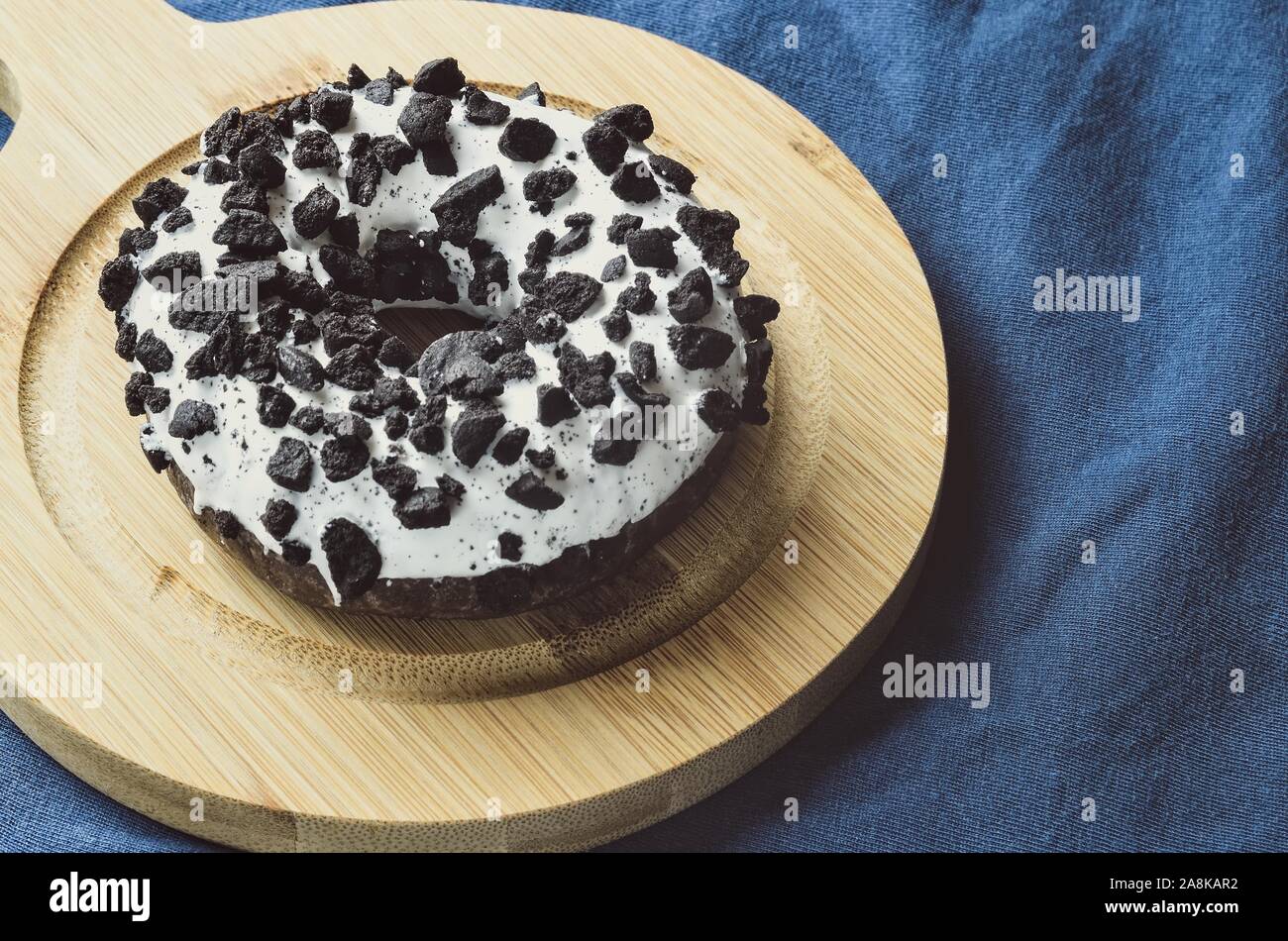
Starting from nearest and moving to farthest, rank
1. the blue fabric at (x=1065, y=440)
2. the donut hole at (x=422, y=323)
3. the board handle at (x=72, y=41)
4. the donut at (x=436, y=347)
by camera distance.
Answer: the donut at (x=436, y=347)
the blue fabric at (x=1065, y=440)
the donut hole at (x=422, y=323)
the board handle at (x=72, y=41)

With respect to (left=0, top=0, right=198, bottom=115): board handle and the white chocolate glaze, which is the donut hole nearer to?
the white chocolate glaze

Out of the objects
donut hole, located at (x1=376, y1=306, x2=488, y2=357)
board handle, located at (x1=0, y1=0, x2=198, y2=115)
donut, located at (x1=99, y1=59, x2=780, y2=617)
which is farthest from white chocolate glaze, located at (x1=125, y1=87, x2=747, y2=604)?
board handle, located at (x1=0, y1=0, x2=198, y2=115)

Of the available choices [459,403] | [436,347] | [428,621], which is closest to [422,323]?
[436,347]

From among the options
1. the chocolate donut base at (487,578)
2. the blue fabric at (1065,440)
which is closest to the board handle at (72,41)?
the blue fabric at (1065,440)

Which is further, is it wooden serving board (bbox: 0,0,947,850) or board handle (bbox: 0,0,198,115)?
board handle (bbox: 0,0,198,115)

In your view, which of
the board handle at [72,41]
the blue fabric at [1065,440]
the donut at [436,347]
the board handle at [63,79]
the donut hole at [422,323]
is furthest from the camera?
the board handle at [72,41]

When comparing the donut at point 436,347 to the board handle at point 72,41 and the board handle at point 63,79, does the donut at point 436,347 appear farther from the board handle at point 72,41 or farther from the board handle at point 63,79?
the board handle at point 72,41

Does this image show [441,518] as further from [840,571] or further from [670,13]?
[670,13]
